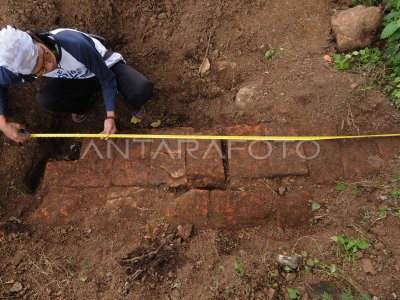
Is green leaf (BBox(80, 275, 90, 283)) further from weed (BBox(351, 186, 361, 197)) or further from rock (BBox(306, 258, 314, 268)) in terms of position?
weed (BBox(351, 186, 361, 197))

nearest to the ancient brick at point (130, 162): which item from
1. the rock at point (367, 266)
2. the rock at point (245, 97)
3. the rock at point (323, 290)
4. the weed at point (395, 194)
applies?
the rock at point (245, 97)

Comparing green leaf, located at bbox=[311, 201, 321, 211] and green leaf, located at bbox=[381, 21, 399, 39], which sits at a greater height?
green leaf, located at bbox=[381, 21, 399, 39]

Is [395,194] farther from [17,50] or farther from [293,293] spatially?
[17,50]

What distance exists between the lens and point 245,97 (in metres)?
2.85

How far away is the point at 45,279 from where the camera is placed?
219 cm

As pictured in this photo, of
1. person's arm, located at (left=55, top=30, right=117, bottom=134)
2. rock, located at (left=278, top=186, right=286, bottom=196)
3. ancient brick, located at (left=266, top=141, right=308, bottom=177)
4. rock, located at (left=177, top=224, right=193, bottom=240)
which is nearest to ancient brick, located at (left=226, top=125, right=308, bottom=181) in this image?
ancient brick, located at (left=266, top=141, right=308, bottom=177)

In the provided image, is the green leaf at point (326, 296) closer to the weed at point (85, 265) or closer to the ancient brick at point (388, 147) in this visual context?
the ancient brick at point (388, 147)

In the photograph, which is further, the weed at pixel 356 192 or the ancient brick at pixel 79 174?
the ancient brick at pixel 79 174

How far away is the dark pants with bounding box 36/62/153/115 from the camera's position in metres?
2.73

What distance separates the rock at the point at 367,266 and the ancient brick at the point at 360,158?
62 cm

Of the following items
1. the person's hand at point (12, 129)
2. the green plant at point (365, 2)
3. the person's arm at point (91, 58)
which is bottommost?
the green plant at point (365, 2)

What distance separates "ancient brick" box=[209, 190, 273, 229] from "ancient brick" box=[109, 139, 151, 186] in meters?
0.56

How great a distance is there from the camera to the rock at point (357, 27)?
2.84 m

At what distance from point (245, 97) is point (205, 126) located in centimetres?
42
